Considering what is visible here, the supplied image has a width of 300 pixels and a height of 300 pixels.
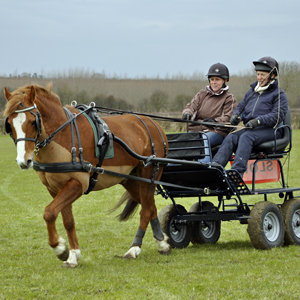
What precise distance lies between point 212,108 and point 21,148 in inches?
120

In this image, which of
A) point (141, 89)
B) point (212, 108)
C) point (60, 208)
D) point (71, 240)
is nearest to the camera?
point (60, 208)

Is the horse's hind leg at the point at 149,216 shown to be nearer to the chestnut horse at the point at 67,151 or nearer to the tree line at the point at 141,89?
the chestnut horse at the point at 67,151

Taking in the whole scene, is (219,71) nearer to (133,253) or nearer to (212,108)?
(212,108)

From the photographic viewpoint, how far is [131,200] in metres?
6.39

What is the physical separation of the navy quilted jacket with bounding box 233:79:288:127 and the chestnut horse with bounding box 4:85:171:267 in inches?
45.9

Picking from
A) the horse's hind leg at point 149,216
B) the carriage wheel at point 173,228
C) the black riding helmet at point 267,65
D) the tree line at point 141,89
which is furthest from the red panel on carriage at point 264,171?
the tree line at point 141,89

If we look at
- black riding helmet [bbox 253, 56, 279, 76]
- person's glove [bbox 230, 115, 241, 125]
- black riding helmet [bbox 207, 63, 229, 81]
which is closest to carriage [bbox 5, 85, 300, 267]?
person's glove [bbox 230, 115, 241, 125]

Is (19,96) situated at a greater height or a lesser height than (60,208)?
greater

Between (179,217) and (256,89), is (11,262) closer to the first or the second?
(179,217)

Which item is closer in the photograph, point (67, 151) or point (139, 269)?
point (67, 151)

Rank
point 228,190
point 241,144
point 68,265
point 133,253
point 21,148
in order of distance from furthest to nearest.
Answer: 1. point 228,190
2. point 241,144
3. point 133,253
4. point 68,265
5. point 21,148

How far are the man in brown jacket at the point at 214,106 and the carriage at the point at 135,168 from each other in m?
0.31

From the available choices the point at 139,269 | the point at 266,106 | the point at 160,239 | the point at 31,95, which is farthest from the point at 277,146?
the point at 31,95

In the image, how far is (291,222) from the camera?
6051mm
